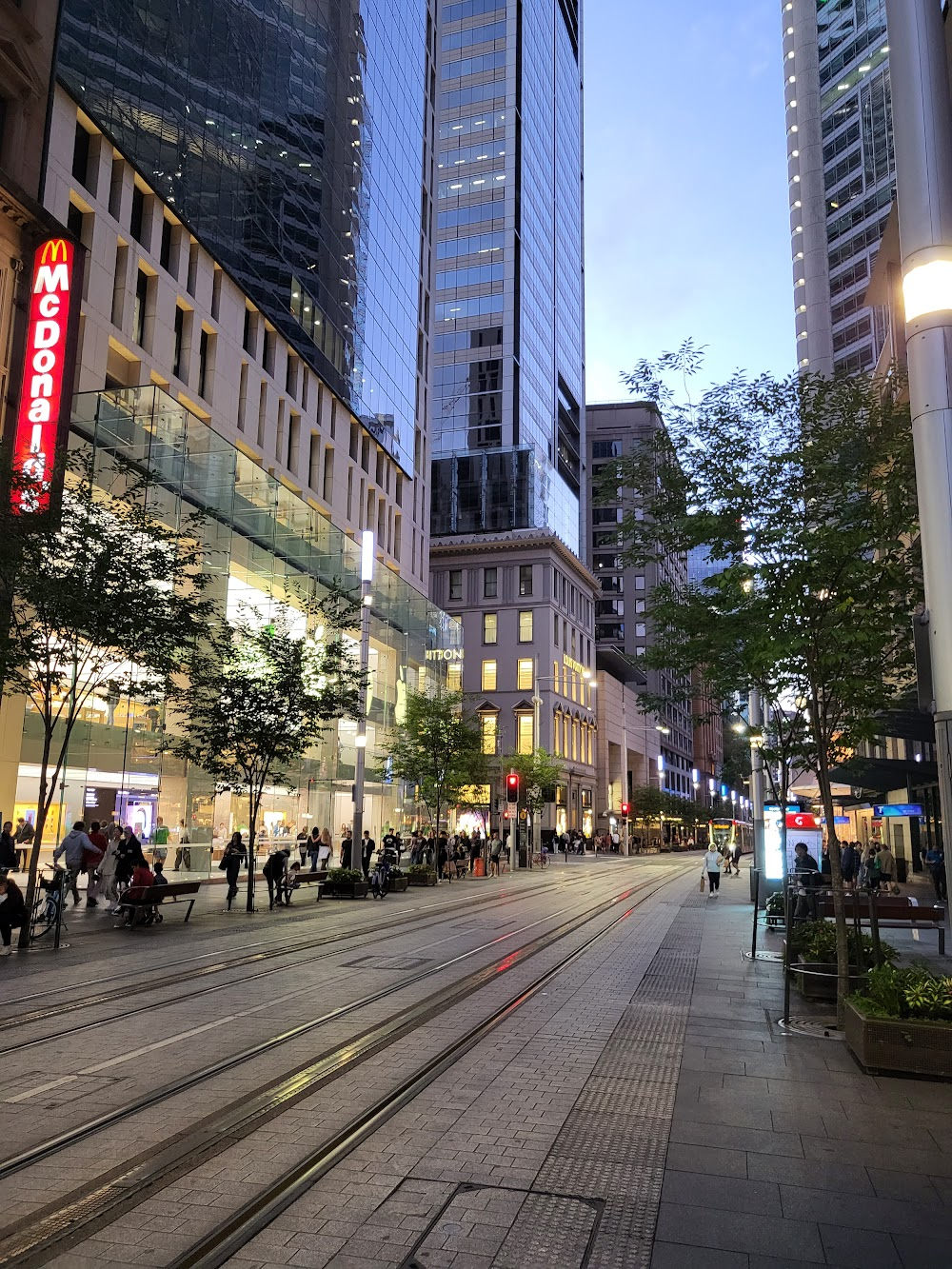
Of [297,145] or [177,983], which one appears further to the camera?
[297,145]

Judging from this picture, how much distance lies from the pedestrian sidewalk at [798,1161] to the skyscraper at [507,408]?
73.1 meters

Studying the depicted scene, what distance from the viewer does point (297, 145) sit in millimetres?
46438

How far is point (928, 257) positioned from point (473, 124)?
364ft

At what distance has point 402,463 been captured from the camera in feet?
199

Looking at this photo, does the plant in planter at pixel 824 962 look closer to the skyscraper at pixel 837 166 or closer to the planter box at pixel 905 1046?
the planter box at pixel 905 1046

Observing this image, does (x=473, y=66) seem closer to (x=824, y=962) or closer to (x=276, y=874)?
(x=276, y=874)

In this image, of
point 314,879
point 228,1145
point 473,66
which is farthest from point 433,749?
point 473,66

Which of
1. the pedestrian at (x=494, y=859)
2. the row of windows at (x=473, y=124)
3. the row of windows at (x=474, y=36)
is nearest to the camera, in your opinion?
the pedestrian at (x=494, y=859)

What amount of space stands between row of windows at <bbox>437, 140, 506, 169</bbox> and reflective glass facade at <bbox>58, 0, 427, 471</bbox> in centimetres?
3751

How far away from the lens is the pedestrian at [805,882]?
1630 cm

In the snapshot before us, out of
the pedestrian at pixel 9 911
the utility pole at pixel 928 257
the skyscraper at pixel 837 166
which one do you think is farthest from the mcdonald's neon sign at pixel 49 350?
the skyscraper at pixel 837 166

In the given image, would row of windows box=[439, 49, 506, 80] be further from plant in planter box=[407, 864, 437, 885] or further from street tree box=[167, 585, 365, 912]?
street tree box=[167, 585, 365, 912]

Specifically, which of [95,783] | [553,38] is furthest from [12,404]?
[553,38]

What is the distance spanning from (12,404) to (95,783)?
34.9 feet
